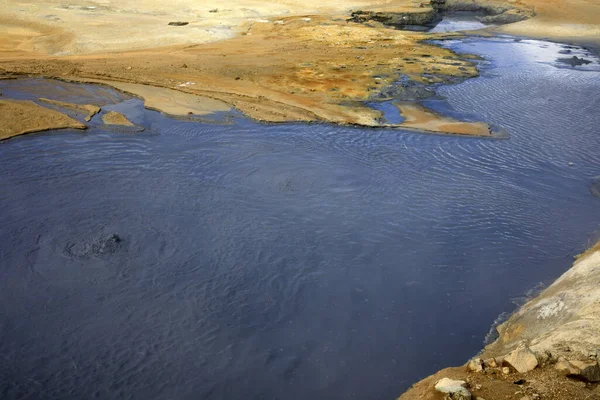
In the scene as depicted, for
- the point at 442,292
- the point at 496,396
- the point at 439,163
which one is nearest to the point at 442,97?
the point at 439,163

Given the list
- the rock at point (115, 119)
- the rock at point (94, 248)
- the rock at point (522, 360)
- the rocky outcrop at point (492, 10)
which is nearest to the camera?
the rock at point (522, 360)

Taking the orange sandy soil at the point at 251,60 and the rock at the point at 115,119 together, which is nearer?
the rock at the point at 115,119

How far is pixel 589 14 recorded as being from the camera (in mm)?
27266

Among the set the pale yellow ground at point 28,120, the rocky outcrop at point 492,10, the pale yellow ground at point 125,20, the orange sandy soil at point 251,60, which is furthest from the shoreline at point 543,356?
the rocky outcrop at point 492,10

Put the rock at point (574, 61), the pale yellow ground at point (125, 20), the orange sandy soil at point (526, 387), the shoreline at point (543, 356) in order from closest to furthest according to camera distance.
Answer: the orange sandy soil at point (526, 387) → the shoreline at point (543, 356) → the pale yellow ground at point (125, 20) → the rock at point (574, 61)

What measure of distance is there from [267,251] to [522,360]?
382cm

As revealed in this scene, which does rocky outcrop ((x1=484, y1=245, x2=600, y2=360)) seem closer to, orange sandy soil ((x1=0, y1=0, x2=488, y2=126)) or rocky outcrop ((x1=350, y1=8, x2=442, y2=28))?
orange sandy soil ((x1=0, y1=0, x2=488, y2=126))

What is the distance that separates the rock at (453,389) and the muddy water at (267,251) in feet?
2.82

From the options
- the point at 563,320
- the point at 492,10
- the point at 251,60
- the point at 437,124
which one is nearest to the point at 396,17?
the point at 492,10

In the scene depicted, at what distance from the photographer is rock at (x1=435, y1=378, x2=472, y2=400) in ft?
15.8

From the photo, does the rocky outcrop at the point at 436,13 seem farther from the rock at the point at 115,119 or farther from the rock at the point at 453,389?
the rock at the point at 453,389

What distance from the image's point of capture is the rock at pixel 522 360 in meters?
5.10

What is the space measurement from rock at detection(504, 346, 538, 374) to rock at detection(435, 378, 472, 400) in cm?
52

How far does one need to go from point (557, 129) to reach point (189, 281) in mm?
9505
